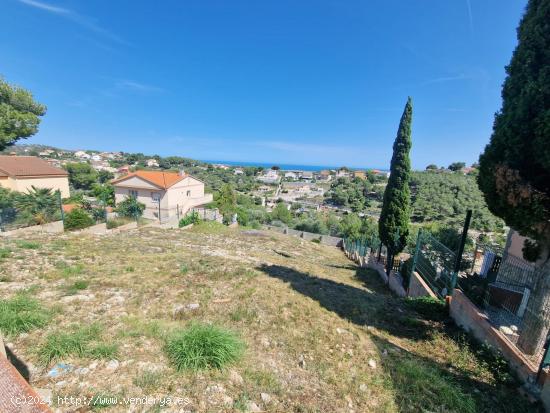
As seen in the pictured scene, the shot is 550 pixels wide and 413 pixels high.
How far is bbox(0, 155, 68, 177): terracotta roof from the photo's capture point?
70.3 ft

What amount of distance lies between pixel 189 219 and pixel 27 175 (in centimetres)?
1616

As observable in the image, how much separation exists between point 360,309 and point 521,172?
3.68 metres

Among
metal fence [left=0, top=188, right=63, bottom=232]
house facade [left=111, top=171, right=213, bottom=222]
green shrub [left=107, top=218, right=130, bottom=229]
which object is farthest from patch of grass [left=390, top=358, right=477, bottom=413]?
house facade [left=111, top=171, right=213, bottom=222]

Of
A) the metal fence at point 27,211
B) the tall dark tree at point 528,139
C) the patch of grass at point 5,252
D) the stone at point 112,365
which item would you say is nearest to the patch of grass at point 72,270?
the patch of grass at point 5,252

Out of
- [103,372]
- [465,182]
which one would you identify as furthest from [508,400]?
[465,182]

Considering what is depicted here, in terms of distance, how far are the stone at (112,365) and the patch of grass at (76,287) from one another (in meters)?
2.57

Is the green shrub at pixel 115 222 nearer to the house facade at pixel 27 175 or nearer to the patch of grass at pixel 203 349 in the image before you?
the house facade at pixel 27 175

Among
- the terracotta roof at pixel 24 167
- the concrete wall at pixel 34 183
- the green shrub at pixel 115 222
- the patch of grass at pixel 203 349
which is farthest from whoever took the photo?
the terracotta roof at pixel 24 167

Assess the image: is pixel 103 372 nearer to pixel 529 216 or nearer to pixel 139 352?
pixel 139 352

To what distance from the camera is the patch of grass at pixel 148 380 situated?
2.55 metres

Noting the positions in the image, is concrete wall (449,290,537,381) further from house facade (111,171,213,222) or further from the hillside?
house facade (111,171,213,222)

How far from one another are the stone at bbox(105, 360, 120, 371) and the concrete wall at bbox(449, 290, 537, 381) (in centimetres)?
510

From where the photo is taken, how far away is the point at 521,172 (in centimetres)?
370

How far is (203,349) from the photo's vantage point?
10.00 ft
